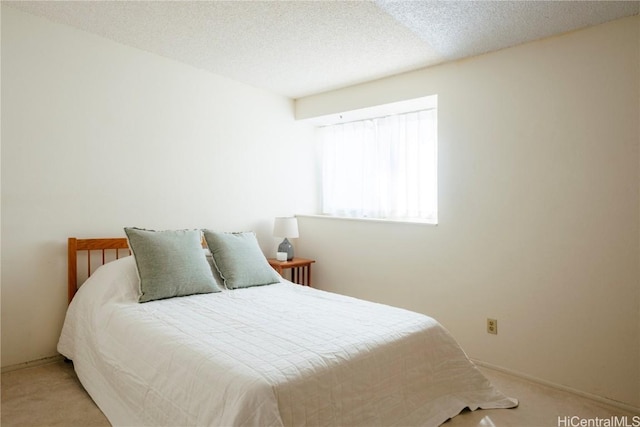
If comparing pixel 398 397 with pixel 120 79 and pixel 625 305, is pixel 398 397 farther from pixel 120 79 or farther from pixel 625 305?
pixel 120 79

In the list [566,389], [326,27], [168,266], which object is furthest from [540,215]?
[168,266]

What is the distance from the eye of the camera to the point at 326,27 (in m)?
2.67

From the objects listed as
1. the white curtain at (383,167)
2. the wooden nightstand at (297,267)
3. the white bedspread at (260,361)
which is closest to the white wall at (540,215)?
the white curtain at (383,167)

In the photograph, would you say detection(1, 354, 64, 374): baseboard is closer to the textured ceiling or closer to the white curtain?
the textured ceiling

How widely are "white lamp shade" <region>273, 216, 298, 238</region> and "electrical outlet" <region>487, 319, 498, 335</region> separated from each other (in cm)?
190

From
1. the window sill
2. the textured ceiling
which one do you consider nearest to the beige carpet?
the window sill

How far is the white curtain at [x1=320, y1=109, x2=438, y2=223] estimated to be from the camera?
3.70 metres

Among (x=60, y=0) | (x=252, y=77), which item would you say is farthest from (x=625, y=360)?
(x=60, y=0)

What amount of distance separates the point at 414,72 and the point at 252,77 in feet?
4.73

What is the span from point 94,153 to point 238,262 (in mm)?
1314

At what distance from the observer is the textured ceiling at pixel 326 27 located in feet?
7.77

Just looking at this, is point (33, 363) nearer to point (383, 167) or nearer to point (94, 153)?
point (94, 153)

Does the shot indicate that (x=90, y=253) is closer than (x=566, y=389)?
No

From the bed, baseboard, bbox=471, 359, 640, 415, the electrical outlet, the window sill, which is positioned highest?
the window sill
